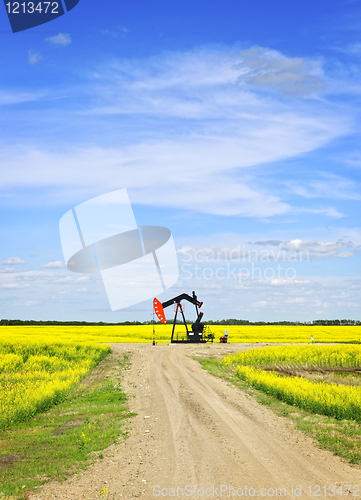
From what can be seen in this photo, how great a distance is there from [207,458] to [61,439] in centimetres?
480

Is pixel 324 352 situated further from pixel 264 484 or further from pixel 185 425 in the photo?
pixel 264 484

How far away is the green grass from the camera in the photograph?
945 cm

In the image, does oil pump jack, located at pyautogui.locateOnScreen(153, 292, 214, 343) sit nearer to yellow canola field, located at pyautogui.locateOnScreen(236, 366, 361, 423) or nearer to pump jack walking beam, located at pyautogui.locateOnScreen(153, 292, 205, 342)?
pump jack walking beam, located at pyautogui.locateOnScreen(153, 292, 205, 342)

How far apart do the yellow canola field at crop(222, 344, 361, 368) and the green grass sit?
474 inches

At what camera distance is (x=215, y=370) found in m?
24.4

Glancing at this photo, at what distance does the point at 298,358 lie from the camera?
29609 mm

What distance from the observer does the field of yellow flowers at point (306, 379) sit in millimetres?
15166

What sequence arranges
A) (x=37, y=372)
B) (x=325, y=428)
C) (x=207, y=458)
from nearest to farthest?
(x=207, y=458) < (x=325, y=428) < (x=37, y=372)

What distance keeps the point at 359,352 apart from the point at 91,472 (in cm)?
2959
